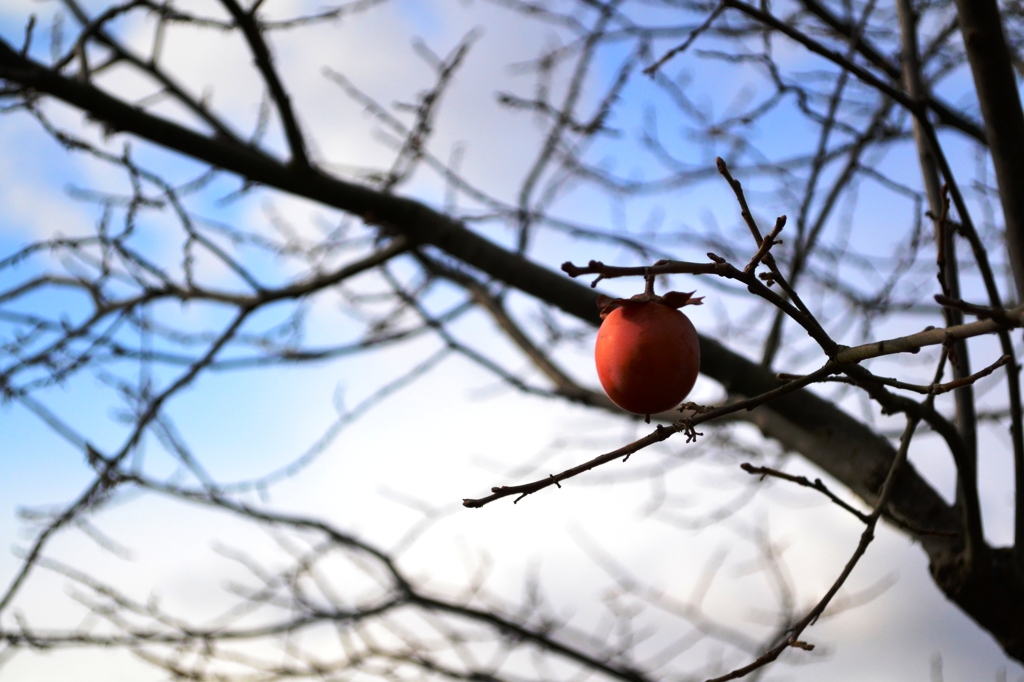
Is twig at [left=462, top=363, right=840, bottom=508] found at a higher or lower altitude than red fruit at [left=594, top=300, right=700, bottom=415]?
lower

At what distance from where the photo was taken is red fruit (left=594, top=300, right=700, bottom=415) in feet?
3.60

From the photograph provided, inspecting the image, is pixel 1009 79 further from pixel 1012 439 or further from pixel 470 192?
pixel 470 192

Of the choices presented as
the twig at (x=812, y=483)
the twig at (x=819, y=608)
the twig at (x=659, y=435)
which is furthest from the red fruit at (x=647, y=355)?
the twig at (x=819, y=608)

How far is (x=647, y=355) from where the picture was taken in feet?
3.59

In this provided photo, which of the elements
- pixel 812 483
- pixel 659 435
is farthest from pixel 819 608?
pixel 659 435

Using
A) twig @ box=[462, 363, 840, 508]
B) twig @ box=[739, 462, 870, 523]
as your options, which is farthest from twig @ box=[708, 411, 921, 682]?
twig @ box=[462, 363, 840, 508]

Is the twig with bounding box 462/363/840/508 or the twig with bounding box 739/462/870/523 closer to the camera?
the twig with bounding box 462/363/840/508

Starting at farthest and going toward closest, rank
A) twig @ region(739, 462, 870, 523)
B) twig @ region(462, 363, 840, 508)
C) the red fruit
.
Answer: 1. twig @ region(739, 462, 870, 523)
2. the red fruit
3. twig @ region(462, 363, 840, 508)

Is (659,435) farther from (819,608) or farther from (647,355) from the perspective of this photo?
(819,608)

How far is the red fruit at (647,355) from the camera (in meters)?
1.10

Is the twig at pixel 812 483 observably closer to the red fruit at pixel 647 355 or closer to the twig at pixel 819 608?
the twig at pixel 819 608

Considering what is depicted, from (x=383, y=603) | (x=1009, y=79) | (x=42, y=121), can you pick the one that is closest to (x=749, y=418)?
(x=1009, y=79)

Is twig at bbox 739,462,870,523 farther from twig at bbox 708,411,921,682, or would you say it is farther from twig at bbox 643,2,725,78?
twig at bbox 643,2,725,78

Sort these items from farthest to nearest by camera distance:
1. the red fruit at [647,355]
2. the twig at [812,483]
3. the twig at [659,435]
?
the twig at [812,483] → the red fruit at [647,355] → the twig at [659,435]
